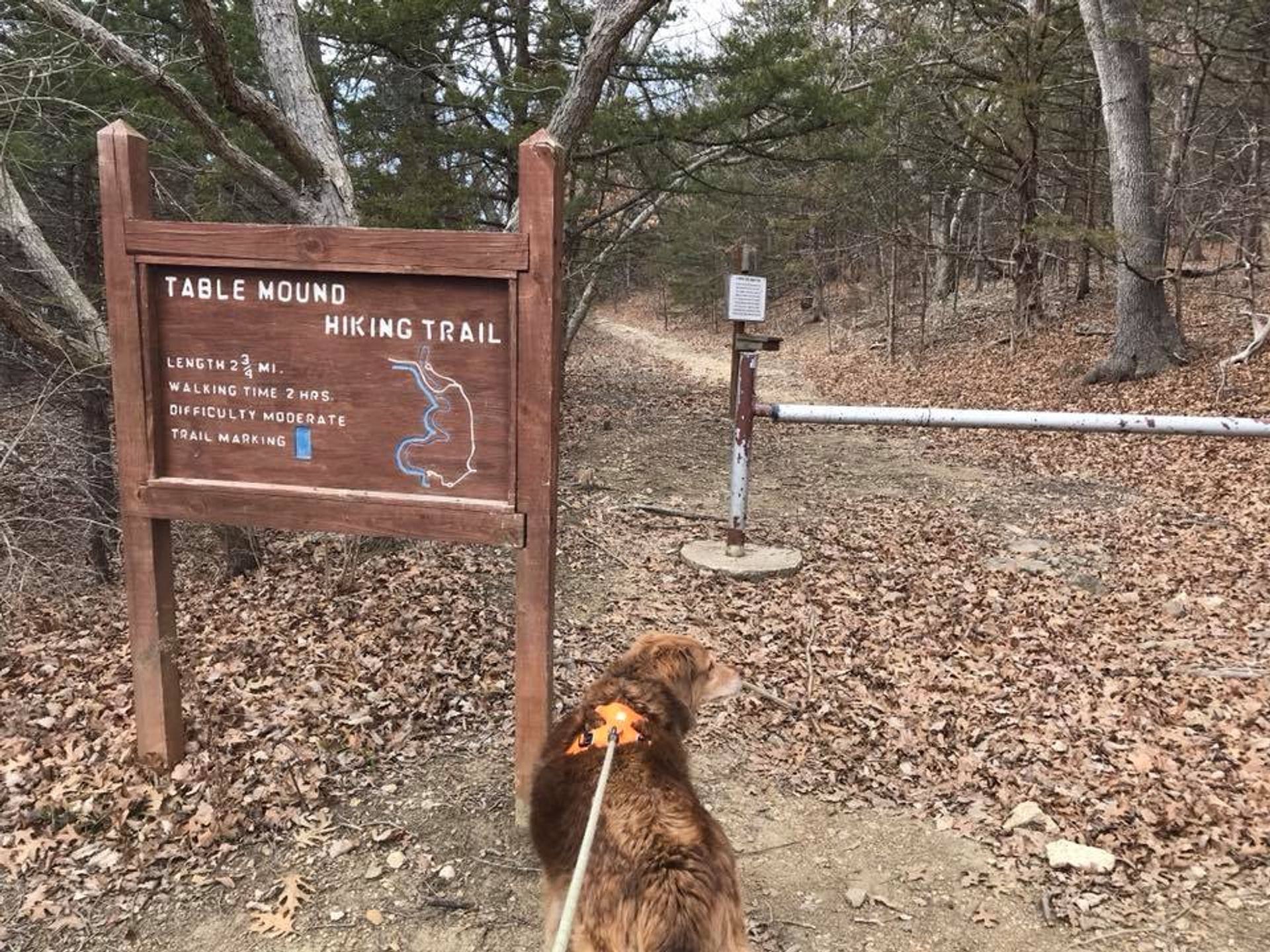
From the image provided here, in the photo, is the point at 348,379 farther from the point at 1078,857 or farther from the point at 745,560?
the point at 745,560

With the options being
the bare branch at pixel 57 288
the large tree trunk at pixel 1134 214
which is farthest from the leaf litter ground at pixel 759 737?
the large tree trunk at pixel 1134 214

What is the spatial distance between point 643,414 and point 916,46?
868cm

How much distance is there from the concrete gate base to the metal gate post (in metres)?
0.12

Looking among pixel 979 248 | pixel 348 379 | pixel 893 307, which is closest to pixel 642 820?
pixel 348 379

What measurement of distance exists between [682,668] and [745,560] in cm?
394

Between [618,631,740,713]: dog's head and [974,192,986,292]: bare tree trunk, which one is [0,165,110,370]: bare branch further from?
[974,192,986,292]: bare tree trunk

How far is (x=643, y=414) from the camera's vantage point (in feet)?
51.8

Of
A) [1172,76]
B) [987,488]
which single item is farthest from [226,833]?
[1172,76]

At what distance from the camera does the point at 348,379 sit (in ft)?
11.6

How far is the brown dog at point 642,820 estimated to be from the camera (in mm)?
2197

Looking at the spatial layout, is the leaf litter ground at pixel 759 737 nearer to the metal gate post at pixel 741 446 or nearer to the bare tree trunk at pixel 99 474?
the metal gate post at pixel 741 446

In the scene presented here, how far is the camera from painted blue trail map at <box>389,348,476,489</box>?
3455mm

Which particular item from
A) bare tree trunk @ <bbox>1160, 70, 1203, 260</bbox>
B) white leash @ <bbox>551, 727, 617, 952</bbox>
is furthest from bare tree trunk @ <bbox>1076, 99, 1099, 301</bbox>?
white leash @ <bbox>551, 727, 617, 952</bbox>

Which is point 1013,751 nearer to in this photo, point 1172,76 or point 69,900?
point 69,900
